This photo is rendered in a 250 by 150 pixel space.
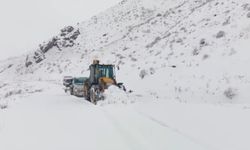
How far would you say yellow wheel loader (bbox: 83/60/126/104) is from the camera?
22.8m

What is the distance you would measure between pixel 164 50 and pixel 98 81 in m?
14.6

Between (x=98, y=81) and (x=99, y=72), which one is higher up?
(x=99, y=72)

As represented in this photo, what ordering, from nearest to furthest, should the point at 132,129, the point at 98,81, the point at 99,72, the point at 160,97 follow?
1. the point at 132,129
2. the point at 160,97
3. the point at 98,81
4. the point at 99,72

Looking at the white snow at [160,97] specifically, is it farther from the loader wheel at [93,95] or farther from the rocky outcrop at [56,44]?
the rocky outcrop at [56,44]

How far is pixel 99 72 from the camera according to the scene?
2473 cm

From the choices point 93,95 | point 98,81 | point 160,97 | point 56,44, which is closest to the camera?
point 93,95

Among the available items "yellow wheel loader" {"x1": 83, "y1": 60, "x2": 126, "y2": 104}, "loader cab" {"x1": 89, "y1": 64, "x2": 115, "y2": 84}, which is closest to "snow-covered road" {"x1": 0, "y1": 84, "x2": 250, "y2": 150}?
"yellow wheel loader" {"x1": 83, "y1": 60, "x2": 126, "y2": 104}

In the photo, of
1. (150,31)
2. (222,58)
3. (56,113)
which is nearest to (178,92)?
(222,58)

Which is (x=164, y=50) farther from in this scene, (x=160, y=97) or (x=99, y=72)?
(x=160, y=97)

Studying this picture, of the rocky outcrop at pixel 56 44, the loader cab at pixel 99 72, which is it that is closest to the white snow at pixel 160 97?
the loader cab at pixel 99 72

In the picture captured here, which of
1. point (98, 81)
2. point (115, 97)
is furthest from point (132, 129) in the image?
point (98, 81)

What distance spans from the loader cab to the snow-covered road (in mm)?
7446

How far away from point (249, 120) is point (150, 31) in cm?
4346

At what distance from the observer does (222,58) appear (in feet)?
87.7
